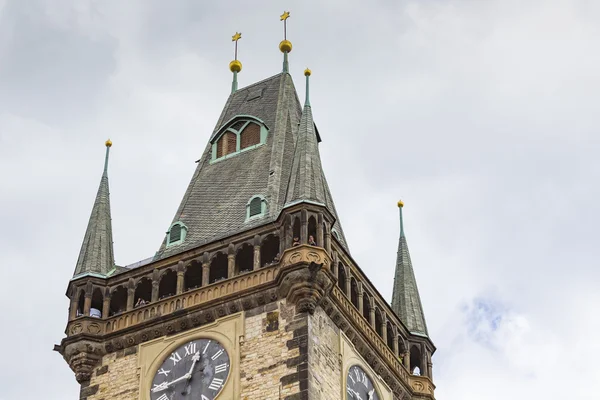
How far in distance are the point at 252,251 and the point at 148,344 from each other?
3704mm

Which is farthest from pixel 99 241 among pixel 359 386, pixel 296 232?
pixel 359 386

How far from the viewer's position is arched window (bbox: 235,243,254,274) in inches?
1828

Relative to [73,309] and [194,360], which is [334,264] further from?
[73,309]

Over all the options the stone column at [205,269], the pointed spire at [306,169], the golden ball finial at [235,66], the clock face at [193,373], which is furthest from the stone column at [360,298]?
the golden ball finial at [235,66]

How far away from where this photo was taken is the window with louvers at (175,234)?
49.3m

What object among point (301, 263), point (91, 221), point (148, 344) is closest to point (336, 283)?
point (301, 263)

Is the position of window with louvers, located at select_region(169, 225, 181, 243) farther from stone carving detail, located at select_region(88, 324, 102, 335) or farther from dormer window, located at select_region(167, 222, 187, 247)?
stone carving detail, located at select_region(88, 324, 102, 335)

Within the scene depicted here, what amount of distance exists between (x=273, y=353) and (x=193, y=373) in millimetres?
2272

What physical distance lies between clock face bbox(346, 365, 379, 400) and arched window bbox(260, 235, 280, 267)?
3.66 metres

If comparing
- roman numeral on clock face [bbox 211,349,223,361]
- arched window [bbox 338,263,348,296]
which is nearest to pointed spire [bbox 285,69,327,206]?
arched window [bbox 338,263,348,296]

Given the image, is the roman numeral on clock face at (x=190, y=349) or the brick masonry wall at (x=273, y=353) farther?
the roman numeral on clock face at (x=190, y=349)

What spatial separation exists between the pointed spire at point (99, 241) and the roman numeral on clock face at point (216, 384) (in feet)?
19.1

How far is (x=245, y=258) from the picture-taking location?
4669 centimetres

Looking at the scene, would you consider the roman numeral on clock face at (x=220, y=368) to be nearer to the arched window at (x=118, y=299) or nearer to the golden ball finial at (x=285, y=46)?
the arched window at (x=118, y=299)
